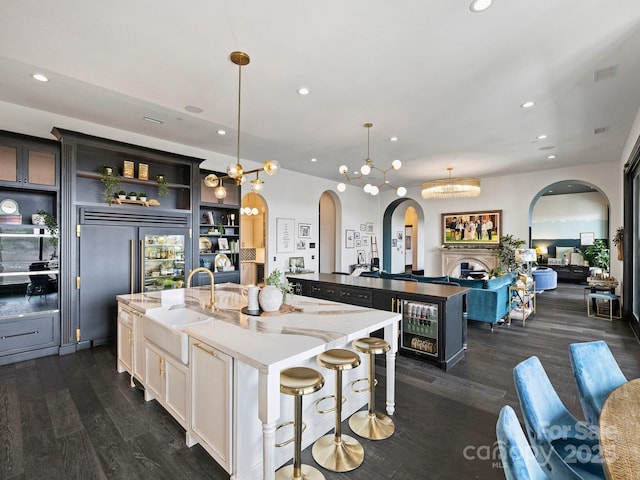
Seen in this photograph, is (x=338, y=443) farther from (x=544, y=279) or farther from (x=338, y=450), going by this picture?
(x=544, y=279)

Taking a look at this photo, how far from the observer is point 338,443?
213cm

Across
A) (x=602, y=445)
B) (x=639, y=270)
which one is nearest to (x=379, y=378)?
(x=602, y=445)

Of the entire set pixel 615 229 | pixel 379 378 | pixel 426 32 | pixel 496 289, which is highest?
pixel 426 32

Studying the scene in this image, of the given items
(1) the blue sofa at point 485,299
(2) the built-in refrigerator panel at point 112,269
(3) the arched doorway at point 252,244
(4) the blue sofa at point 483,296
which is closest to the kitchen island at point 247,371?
(2) the built-in refrigerator panel at point 112,269

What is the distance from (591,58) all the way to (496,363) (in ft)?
10.5

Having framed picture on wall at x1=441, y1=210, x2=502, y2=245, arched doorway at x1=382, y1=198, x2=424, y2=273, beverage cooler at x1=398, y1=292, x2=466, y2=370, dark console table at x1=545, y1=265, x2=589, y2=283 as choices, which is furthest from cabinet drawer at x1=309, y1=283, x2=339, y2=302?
dark console table at x1=545, y1=265, x2=589, y2=283

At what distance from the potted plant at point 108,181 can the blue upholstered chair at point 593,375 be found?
5.05m

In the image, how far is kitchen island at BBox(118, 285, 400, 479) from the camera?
63.8 inches

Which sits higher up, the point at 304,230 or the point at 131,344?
the point at 304,230

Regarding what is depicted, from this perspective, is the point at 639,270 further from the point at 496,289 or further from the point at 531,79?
the point at 531,79

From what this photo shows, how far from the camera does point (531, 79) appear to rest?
3.13 metres

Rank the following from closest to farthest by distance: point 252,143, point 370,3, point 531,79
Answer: point 370,3 < point 531,79 < point 252,143

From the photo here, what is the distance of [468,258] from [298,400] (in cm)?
793

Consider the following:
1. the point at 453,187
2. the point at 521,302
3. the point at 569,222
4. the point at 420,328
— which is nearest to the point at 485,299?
the point at 521,302
